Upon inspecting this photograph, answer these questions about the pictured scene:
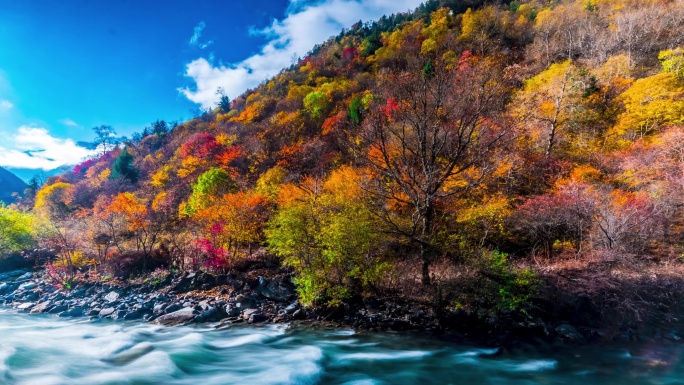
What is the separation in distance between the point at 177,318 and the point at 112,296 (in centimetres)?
551

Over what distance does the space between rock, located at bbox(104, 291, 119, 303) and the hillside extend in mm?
2722

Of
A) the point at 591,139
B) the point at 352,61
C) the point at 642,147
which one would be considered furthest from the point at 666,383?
the point at 352,61

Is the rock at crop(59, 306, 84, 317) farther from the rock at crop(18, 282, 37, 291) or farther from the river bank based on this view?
the rock at crop(18, 282, 37, 291)

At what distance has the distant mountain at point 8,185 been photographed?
436ft

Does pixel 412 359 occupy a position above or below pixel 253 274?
below

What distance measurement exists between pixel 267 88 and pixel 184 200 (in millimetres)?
45972

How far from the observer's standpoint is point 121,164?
50312mm

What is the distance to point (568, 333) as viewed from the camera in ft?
29.1

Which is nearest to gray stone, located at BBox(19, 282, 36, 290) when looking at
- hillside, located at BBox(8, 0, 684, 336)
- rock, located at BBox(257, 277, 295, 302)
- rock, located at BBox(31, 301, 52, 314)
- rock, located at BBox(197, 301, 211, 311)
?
hillside, located at BBox(8, 0, 684, 336)

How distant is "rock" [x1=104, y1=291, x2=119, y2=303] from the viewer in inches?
550

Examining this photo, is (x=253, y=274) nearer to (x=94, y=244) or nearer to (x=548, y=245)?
(x=94, y=244)

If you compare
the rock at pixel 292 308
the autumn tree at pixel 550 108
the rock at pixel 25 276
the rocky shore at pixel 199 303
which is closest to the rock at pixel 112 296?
the rocky shore at pixel 199 303

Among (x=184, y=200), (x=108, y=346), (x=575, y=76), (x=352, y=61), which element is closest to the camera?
(x=108, y=346)

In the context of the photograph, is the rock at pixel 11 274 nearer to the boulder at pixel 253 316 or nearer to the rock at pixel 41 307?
the rock at pixel 41 307
